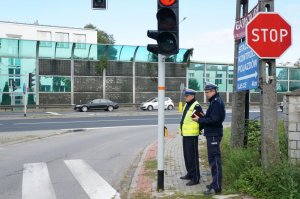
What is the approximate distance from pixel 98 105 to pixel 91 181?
35.4 metres

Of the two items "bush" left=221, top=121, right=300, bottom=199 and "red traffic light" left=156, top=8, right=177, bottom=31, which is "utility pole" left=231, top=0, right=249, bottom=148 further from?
"red traffic light" left=156, top=8, right=177, bottom=31

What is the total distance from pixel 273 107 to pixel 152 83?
42331 mm

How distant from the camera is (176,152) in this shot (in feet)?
42.5

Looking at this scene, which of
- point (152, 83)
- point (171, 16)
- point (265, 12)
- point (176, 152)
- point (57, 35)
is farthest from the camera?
point (57, 35)

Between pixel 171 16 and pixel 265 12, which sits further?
pixel 171 16

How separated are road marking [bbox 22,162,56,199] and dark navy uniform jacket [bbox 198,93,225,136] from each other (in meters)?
2.91

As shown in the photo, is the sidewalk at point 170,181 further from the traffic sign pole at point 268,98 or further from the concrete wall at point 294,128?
the concrete wall at point 294,128

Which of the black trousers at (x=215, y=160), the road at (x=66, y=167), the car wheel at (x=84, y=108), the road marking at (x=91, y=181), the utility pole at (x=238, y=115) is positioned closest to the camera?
the black trousers at (x=215, y=160)

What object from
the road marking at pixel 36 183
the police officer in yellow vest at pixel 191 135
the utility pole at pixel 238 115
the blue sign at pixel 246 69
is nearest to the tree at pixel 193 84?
the road marking at pixel 36 183

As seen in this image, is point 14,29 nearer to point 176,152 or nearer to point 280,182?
point 176,152

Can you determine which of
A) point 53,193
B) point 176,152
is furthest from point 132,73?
point 53,193

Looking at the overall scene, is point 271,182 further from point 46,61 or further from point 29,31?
point 29,31

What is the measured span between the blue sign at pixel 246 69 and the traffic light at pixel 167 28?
4.87ft

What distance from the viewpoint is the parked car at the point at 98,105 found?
43.3 metres
